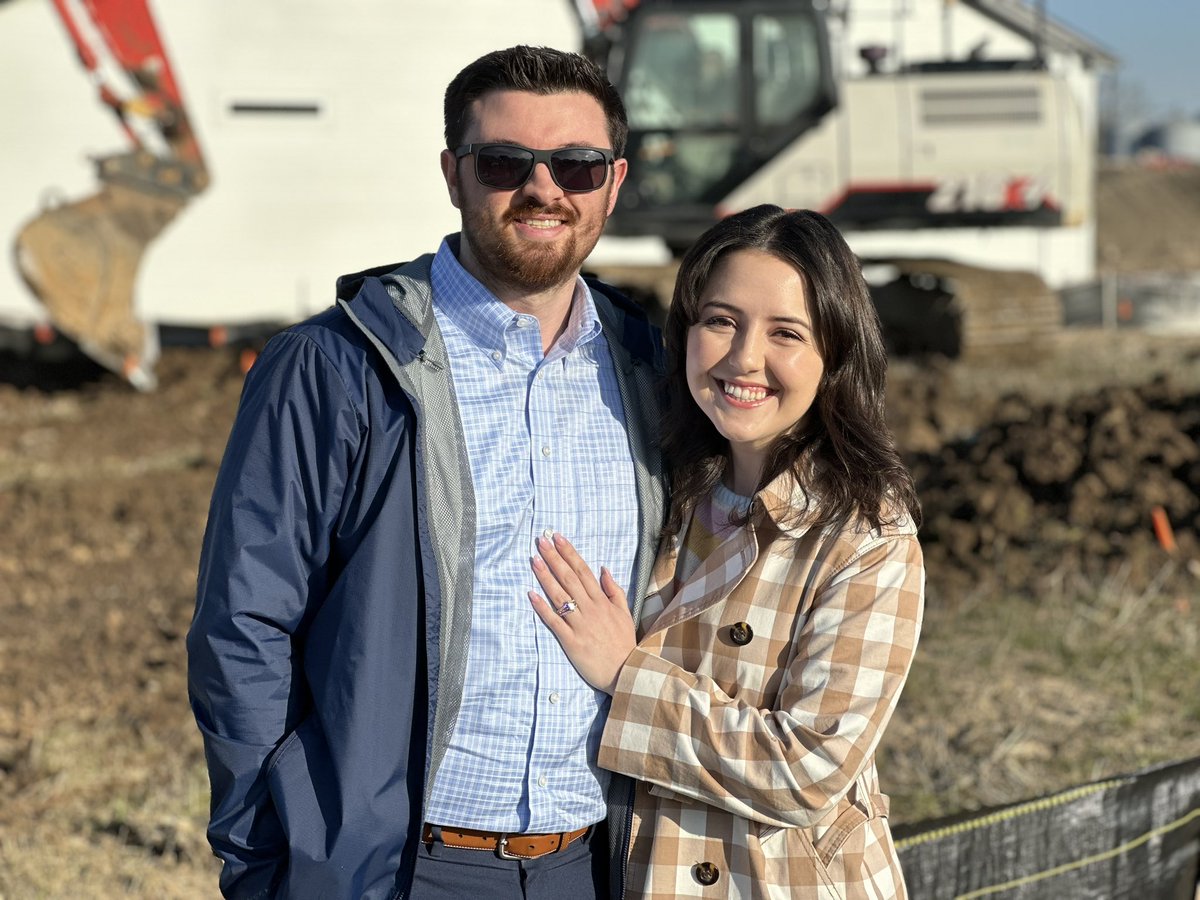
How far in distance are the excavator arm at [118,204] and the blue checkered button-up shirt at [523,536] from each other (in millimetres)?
10871

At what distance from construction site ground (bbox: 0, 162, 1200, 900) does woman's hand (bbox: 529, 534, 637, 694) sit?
7.42 ft

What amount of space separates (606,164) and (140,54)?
11.5m

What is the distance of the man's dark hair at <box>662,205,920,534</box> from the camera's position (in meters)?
2.31

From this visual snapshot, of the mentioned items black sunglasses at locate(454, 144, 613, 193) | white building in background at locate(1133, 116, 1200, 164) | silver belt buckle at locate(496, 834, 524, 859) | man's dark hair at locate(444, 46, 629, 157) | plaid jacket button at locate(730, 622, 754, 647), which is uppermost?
man's dark hair at locate(444, 46, 629, 157)

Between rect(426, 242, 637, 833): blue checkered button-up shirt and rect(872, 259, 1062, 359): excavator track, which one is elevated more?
rect(426, 242, 637, 833): blue checkered button-up shirt

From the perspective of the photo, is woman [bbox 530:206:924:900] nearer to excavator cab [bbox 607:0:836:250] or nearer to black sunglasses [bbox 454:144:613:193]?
black sunglasses [bbox 454:144:613:193]

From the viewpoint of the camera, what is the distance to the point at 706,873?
230 cm

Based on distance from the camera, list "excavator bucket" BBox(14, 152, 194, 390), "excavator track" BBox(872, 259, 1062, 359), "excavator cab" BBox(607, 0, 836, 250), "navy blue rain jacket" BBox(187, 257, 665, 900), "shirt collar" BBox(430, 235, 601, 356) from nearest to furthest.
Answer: "navy blue rain jacket" BBox(187, 257, 665, 900)
"shirt collar" BBox(430, 235, 601, 356)
"excavator cab" BBox(607, 0, 836, 250)
"excavator bucket" BBox(14, 152, 194, 390)
"excavator track" BBox(872, 259, 1062, 359)

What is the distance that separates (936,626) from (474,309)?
4235 millimetres

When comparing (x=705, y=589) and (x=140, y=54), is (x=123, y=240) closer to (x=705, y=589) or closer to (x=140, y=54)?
(x=140, y=54)

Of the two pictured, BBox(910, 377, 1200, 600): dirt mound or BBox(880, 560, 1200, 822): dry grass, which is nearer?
BBox(880, 560, 1200, 822): dry grass

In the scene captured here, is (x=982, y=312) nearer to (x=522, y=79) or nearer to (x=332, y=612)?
(x=522, y=79)

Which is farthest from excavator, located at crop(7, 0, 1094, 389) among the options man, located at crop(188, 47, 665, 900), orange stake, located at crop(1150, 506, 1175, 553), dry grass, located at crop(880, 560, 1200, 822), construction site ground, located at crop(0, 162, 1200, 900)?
man, located at crop(188, 47, 665, 900)

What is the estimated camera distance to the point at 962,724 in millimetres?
5098
